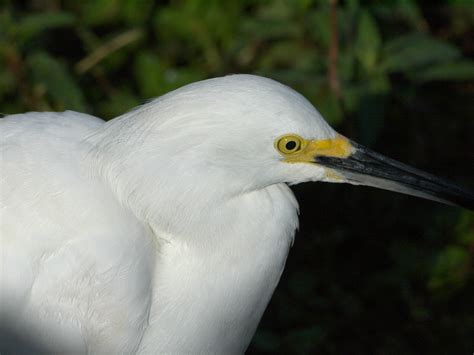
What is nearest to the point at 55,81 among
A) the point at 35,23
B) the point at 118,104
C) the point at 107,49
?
the point at 35,23

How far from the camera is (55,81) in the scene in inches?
131

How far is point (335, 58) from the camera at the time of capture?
130 inches

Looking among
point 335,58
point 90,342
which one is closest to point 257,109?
point 90,342

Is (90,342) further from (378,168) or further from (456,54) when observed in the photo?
(456,54)

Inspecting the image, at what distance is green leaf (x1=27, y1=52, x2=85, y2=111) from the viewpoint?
328 cm

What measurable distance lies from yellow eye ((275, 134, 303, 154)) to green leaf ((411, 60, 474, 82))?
152cm

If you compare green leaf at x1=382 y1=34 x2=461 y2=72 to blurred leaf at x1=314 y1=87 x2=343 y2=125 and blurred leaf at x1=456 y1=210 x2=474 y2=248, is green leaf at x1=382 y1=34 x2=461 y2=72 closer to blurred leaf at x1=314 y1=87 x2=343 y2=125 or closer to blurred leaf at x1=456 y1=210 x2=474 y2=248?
blurred leaf at x1=314 y1=87 x2=343 y2=125

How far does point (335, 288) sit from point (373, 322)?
0.19 meters

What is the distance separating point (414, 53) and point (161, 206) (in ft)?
5.46

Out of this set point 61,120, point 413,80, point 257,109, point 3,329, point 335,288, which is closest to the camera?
point 257,109

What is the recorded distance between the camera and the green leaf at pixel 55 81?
10.8 feet

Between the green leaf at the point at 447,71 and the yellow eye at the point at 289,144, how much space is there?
1.52 metres

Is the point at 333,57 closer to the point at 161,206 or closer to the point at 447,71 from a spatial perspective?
the point at 447,71

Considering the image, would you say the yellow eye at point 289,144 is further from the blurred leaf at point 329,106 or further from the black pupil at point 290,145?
the blurred leaf at point 329,106
